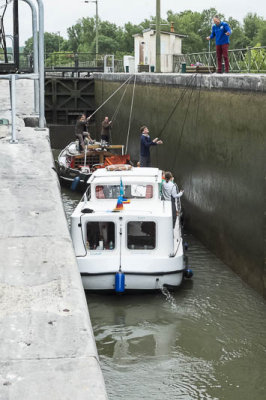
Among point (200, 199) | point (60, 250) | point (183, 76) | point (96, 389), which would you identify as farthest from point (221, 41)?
point (96, 389)

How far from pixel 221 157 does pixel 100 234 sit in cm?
353

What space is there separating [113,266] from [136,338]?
62.6 inches

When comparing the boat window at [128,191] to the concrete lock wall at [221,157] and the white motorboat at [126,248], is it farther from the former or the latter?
the concrete lock wall at [221,157]

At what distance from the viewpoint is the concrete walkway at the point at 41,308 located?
3.26m

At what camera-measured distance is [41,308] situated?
4043 mm

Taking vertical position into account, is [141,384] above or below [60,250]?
below

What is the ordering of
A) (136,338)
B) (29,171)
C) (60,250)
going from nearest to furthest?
1. (60,250)
2. (29,171)
3. (136,338)

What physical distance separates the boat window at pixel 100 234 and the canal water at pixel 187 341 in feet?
2.85

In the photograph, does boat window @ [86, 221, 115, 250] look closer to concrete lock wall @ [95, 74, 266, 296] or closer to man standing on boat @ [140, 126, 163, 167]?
concrete lock wall @ [95, 74, 266, 296]

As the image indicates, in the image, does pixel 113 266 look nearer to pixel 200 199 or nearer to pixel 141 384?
pixel 141 384

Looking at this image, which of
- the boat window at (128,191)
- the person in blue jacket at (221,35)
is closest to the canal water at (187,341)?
the boat window at (128,191)

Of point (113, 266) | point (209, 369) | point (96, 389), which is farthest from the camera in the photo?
point (113, 266)

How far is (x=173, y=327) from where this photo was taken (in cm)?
1025

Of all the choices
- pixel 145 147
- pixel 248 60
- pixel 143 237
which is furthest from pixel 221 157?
pixel 145 147
